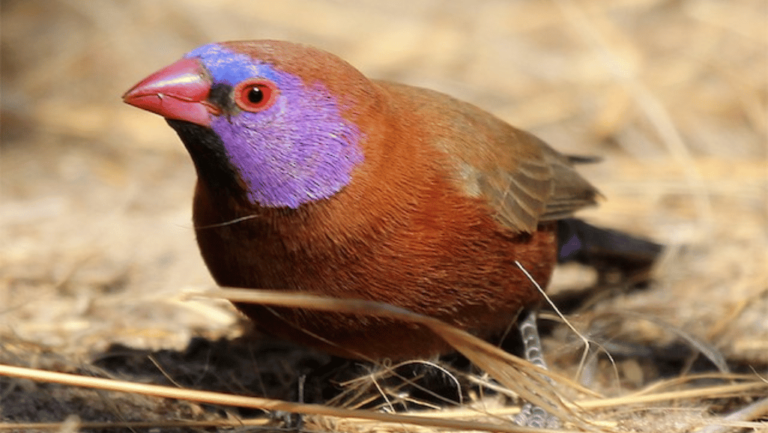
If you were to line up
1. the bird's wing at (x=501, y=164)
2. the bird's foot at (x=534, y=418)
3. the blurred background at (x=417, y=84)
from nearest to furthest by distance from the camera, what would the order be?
the bird's wing at (x=501, y=164) → the bird's foot at (x=534, y=418) → the blurred background at (x=417, y=84)

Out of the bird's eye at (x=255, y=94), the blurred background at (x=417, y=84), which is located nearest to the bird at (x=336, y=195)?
the bird's eye at (x=255, y=94)

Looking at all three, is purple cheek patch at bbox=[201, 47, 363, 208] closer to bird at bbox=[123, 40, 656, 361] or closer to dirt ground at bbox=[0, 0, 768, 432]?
bird at bbox=[123, 40, 656, 361]

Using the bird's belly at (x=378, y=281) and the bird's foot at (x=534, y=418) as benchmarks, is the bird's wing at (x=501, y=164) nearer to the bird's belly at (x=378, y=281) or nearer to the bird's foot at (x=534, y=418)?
the bird's belly at (x=378, y=281)

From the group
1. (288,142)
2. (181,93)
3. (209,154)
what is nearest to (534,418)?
(288,142)

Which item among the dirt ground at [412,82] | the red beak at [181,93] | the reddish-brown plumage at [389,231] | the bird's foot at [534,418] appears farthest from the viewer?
the dirt ground at [412,82]

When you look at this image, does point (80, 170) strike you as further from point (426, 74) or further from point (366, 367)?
point (366, 367)
